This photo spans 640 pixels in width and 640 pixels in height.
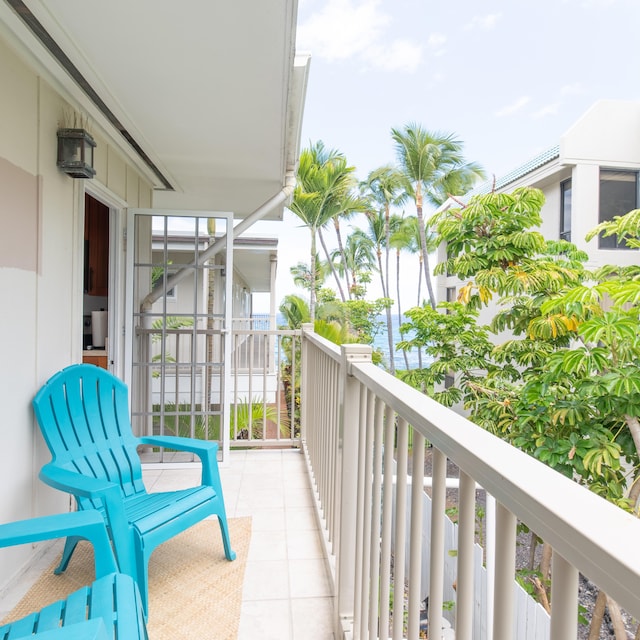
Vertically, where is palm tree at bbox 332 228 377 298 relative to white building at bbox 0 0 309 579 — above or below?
above

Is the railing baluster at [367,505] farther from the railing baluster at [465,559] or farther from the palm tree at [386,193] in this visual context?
the palm tree at [386,193]

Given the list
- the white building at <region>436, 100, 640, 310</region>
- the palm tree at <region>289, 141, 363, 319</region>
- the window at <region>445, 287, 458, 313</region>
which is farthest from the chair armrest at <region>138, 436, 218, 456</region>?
the window at <region>445, 287, 458, 313</region>

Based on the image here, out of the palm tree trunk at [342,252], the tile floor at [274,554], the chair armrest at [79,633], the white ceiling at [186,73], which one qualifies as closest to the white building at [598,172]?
the white ceiling at [186,73]

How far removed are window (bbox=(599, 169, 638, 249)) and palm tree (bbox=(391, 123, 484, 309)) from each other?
23.1 feet

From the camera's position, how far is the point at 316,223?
1466 centimetres

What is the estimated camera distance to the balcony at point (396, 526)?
0.48 m

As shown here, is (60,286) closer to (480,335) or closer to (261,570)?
(261,570)

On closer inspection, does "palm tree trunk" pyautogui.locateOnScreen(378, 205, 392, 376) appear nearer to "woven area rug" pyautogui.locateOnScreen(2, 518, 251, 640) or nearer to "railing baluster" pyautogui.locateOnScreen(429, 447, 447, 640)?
"woven area rug" pyautogui.locateOnScreen(2, 518, 251, 640)

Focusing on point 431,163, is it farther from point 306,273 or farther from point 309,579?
point 306,273

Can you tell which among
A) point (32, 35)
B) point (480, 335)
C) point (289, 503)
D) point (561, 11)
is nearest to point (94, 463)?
point (289, 503)

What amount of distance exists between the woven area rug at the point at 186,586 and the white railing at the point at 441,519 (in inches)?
21.3

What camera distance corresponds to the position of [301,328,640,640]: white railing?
44 centimetres

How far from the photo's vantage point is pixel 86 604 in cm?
130

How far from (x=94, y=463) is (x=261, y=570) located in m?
0.99
